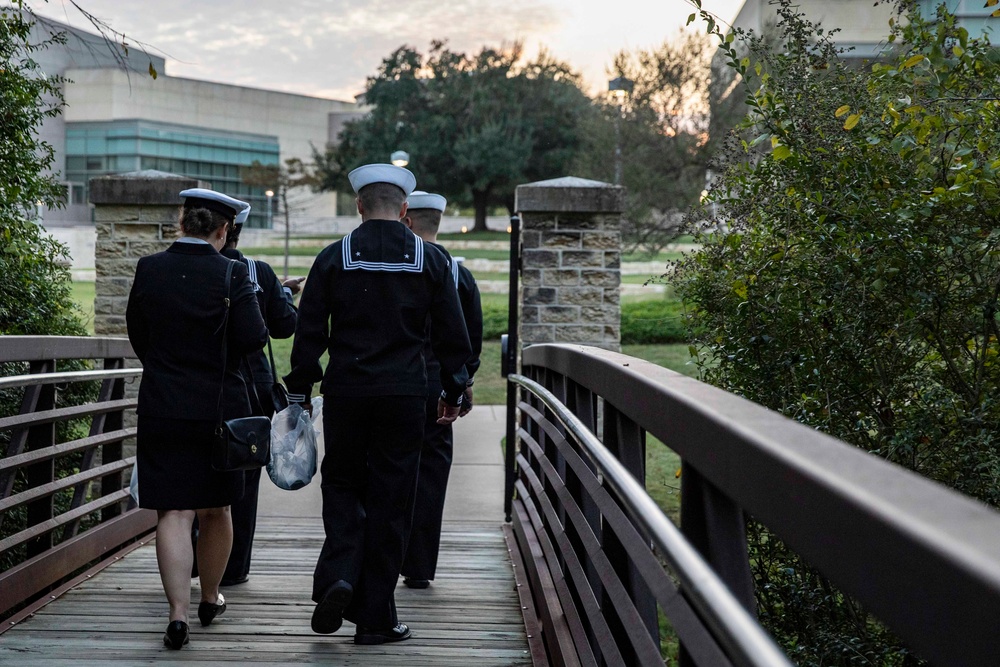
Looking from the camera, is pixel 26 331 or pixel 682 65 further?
pixel 682 65

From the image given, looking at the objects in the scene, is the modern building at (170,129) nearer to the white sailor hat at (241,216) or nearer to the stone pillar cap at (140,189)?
the stone pillar cap at (140,189)

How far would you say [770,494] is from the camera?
1.36 metres

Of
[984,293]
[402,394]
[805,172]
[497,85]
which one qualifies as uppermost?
[497,85]

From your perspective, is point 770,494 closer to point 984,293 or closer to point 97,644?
point 984,293

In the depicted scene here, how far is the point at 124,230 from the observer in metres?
8.68

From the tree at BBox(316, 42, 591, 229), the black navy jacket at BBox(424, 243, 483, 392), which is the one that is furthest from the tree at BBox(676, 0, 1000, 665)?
the tree at BBox(316, 42, 591, 229)

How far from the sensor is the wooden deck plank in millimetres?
4156

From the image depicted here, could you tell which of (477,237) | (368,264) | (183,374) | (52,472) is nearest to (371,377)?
(368,264)

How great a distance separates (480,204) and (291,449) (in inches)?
2116

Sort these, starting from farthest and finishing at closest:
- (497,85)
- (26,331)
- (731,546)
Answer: (497,85) → (26,331) → (731,546)

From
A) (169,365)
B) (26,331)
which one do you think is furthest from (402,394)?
(26,331)

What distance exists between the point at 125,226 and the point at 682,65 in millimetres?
18489

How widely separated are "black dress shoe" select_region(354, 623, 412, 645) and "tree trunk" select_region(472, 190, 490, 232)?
51919mm

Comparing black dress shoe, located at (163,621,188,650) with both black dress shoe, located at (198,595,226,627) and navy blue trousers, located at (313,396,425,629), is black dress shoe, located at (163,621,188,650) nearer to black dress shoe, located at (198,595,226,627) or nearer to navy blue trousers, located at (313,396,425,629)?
black dress shoe, located at (198,595,226,627)
